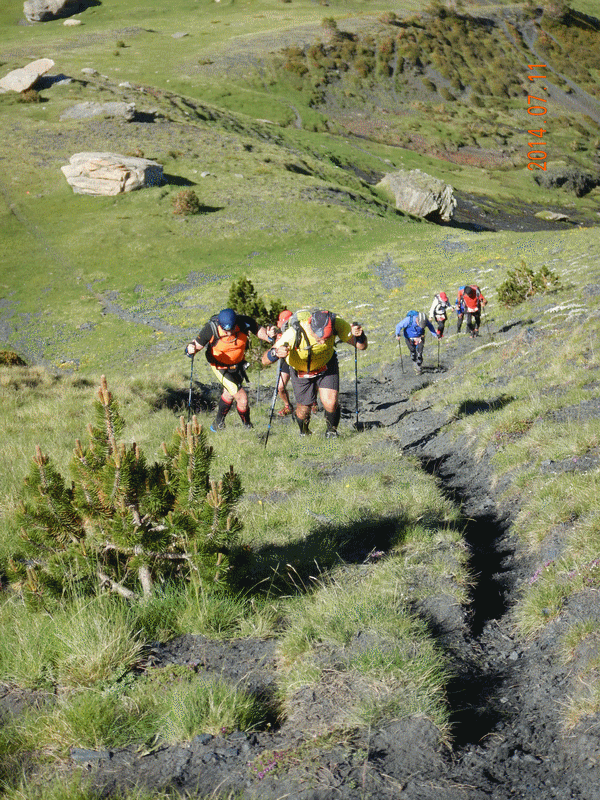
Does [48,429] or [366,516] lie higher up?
[366,516]

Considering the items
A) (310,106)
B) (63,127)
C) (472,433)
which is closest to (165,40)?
(310,106)

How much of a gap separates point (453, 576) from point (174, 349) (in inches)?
928

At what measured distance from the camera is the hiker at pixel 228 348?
412 inches

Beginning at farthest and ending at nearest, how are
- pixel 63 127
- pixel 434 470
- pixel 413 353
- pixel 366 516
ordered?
pixel 63 127 < pixel 413 353 < pixel 434 470 < pixel 366 516

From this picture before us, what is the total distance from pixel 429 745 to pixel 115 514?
244 centimetres

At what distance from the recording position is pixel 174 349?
27.4 m

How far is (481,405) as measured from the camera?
11.5m

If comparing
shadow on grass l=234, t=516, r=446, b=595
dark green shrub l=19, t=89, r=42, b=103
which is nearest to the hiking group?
shadow on grass l=234, t=516, r=446, b=595

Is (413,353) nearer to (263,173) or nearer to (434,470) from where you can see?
(434,470)

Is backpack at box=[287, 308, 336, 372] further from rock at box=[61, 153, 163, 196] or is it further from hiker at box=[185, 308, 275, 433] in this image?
rock at box=[61, 153, 163, 196]

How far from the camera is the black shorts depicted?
1045 cm

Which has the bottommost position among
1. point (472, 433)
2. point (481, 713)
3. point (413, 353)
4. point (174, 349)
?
point (174, 349)

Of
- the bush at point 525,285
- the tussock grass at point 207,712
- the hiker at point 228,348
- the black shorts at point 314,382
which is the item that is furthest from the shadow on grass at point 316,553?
the bush at point 525,285
